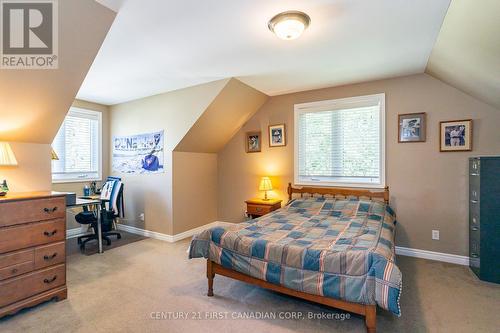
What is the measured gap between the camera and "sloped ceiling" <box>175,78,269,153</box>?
3.90m

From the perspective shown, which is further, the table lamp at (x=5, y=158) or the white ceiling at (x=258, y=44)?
the table lamp at (x=5, y=158)

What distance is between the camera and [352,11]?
2.06 metres

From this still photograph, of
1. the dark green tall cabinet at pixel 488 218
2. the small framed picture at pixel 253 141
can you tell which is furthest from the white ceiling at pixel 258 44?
the dark green tall cabinet at pixel 488 218

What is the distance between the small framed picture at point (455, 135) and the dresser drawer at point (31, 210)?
179 inches

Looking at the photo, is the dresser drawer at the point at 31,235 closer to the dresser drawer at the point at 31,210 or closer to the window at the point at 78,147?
the dresser drawer at the point at 31,210

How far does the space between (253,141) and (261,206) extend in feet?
4.27

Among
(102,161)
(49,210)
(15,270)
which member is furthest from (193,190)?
(15,270)

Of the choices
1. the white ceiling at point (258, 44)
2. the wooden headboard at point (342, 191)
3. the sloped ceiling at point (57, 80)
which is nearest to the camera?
the sloped ceiling at point (57, 80)

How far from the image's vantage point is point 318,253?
6.40ft

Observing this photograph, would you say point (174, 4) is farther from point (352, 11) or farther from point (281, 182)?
point (281, 182)

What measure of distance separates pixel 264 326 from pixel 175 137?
10.2 ft

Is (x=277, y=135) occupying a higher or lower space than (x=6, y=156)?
higher

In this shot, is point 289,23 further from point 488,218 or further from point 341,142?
point 488,218

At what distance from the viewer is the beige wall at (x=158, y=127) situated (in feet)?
13.1
